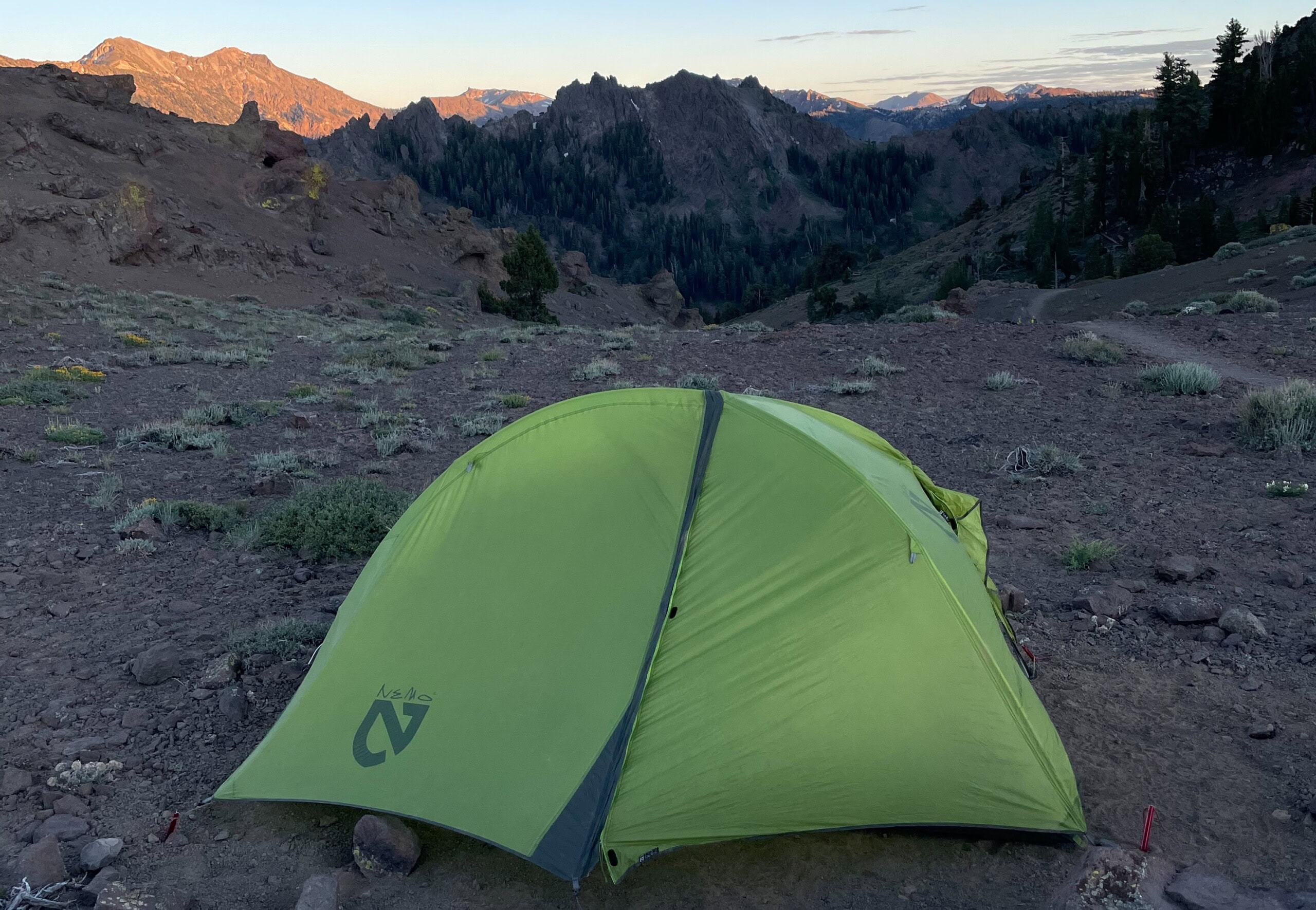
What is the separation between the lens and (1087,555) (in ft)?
22.5

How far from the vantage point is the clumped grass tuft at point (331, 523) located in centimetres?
731

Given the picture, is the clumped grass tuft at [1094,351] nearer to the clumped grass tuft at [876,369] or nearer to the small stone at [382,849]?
the clumped grass tuft at [876,369]

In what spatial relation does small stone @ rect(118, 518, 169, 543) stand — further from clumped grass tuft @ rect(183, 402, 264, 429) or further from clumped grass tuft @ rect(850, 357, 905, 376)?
clumped grass tuft @ rect(850, 357, 905, 376)

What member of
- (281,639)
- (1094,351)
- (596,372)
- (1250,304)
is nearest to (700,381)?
(596,372)

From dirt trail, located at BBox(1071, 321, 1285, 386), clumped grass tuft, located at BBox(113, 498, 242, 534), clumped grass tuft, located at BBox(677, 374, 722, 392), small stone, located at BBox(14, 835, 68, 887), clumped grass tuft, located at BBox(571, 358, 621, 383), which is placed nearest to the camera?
small stone, located at BBox(14, 835, 68, 887)

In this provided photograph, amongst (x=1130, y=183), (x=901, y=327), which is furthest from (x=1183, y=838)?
(x=1130, y=183)

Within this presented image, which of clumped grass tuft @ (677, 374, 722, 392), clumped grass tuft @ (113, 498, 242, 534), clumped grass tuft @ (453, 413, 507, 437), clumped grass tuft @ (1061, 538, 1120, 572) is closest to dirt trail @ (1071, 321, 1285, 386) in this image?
clumped grass tuft @ (677, 374, 722, 392)

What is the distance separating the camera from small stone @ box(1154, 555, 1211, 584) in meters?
6.38

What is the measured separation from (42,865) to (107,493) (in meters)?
5.81

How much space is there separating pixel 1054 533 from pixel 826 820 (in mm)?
4855

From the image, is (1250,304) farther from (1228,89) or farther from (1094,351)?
(1228,89)

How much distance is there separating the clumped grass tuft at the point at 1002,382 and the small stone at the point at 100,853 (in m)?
12.4

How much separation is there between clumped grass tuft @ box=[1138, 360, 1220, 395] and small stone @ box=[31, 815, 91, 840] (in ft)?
42.2

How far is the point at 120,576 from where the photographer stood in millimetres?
6777
